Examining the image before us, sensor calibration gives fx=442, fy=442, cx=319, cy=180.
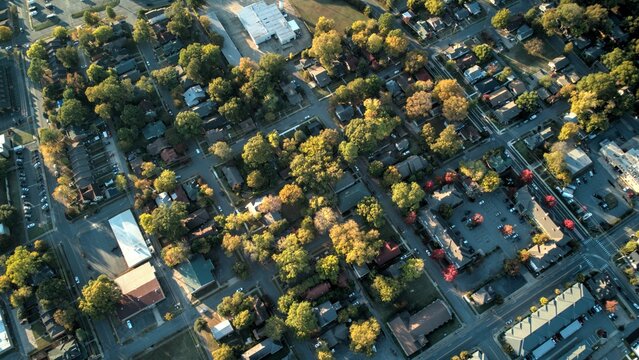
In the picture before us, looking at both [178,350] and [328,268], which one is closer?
[178,350]

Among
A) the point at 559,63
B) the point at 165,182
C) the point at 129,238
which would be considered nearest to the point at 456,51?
the point at 559,63

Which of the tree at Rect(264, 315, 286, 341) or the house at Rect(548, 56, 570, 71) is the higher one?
the house at Rect(548, 56, 570, 71)

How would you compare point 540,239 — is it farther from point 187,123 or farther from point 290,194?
point 187,123

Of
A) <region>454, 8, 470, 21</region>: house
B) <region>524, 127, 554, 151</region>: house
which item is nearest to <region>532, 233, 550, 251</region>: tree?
<region>524, 127, 554, 151</region>: house

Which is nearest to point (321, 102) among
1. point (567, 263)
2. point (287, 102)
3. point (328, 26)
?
point (287, 102)

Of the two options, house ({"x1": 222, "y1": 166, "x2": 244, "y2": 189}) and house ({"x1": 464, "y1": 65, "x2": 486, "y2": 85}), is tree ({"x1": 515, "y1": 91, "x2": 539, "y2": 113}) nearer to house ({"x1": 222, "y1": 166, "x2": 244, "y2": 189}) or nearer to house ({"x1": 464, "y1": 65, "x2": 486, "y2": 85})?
house ({"x1": 464, "y1": 65, "x2": 486, "y2": 85})

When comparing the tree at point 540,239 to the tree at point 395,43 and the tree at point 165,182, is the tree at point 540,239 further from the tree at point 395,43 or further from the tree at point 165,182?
the tree at point 165,182

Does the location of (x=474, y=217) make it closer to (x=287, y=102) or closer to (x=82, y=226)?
(x=287, y=102)
